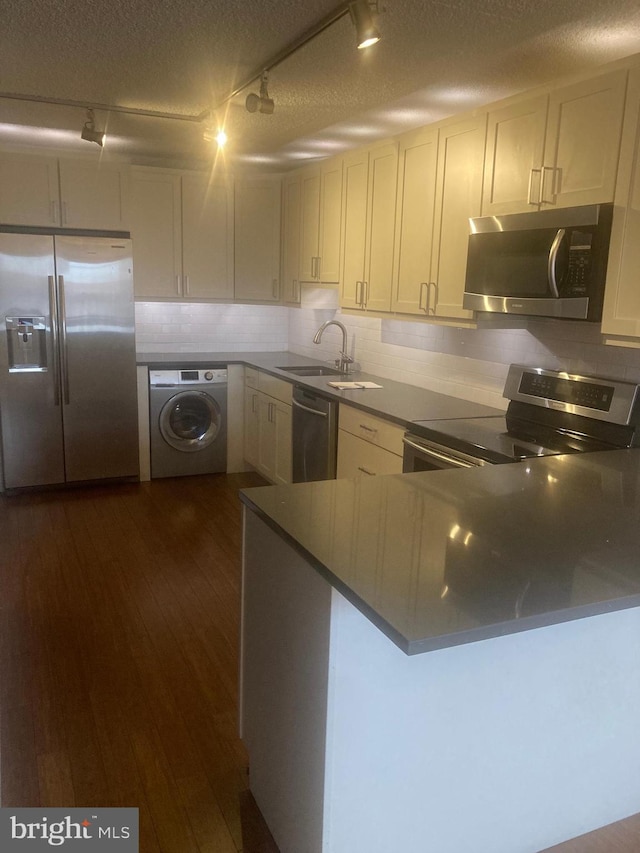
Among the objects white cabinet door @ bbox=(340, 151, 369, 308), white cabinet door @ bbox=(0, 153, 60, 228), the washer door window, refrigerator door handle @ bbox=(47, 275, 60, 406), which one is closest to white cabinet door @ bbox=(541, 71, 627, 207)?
white cabinet door @ bbox=(340, 151, 369, 308)

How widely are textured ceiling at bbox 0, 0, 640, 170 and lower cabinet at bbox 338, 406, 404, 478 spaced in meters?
1.52

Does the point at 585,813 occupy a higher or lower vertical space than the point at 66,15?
lower

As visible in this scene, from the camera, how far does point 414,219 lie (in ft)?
11.6

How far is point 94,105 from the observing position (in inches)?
137

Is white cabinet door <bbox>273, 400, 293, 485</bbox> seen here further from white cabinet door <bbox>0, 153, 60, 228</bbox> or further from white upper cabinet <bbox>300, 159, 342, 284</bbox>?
white cabinet door <bbox>0, 153, 60, 228</bbox>

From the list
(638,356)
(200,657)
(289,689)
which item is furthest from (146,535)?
(638,356)

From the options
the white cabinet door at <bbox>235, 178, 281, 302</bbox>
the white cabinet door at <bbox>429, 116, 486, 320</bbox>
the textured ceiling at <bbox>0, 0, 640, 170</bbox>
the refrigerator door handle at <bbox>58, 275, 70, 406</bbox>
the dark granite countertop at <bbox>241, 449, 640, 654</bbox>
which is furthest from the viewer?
the white cabinet door at <bbox>235, 178, 281, 302</bbox>

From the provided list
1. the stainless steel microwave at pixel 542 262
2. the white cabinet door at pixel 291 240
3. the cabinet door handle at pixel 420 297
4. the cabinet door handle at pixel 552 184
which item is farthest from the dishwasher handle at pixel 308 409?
the cabinet door handle at pixel 552 184

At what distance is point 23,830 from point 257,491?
1117mm

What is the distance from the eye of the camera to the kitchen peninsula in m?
1.41

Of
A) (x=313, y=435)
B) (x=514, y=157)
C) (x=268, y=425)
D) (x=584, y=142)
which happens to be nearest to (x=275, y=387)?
(x=268, y=425)

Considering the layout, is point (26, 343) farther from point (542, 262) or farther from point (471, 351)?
point (542, 262)

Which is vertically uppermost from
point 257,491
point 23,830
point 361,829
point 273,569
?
point 257,491

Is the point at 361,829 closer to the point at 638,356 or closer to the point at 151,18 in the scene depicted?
the point at 638,356
